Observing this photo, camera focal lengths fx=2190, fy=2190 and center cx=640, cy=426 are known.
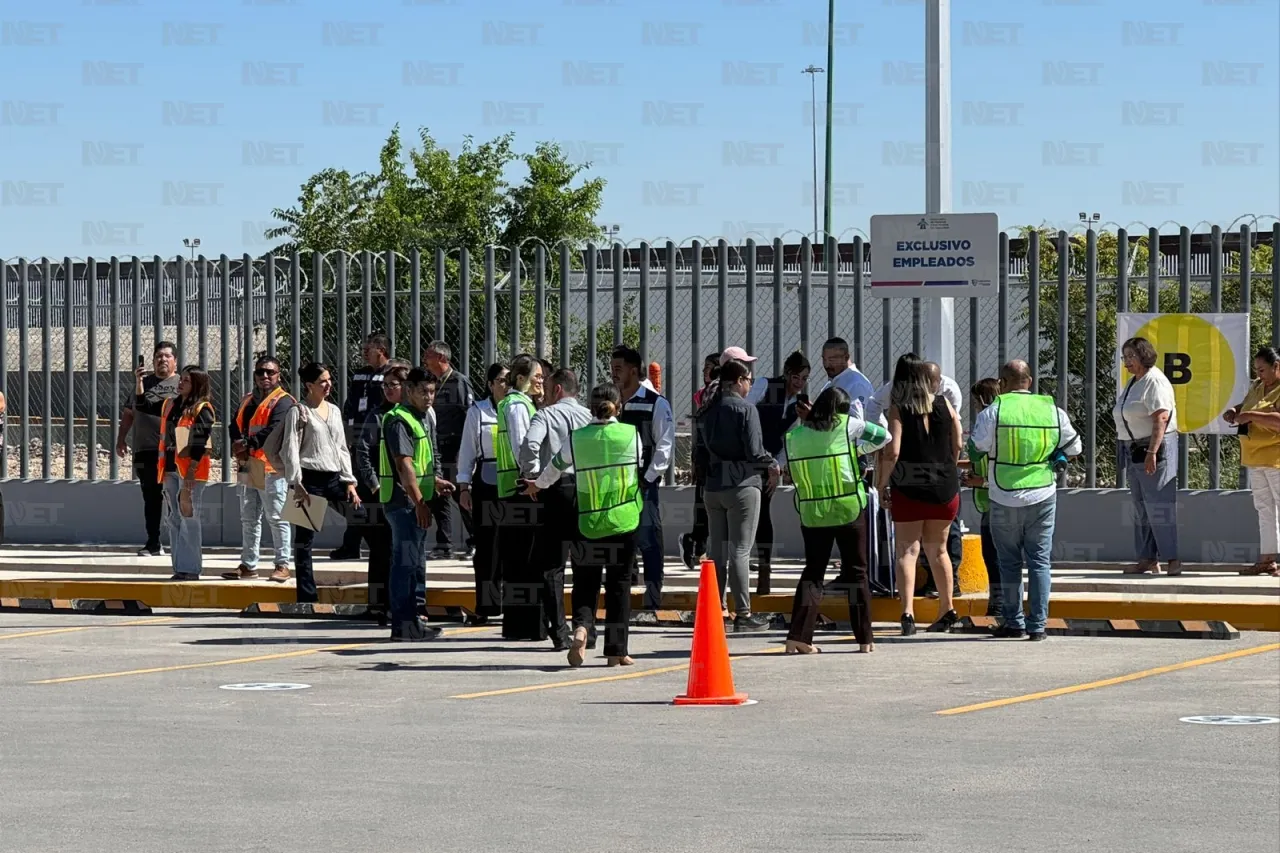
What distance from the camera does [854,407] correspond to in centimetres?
1453

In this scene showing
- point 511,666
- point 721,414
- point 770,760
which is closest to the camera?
point 770,760

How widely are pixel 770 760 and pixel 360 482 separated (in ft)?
19.9

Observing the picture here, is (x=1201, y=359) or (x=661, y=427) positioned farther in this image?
(x=1201, y=359)

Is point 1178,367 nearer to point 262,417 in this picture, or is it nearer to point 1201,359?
point 1201,359

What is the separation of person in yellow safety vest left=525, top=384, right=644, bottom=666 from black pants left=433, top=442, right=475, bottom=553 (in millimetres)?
1779

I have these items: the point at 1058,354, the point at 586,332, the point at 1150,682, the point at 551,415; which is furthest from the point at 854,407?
the point at 586,332

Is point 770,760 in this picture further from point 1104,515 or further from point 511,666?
point 1104,515

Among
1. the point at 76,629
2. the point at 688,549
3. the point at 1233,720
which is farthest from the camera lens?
the point at 688,549

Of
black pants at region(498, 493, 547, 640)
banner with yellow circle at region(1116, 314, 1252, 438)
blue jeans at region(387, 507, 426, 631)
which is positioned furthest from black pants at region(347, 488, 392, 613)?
banner with yellow circle at region(1116, 314, 1252, 438)

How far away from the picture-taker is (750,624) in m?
14.9

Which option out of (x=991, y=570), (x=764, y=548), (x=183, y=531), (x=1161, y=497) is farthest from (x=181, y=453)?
(x=1161, y=497)

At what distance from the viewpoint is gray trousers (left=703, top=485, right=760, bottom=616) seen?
570 inches

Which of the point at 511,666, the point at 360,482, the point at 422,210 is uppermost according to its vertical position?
the point at 422,210

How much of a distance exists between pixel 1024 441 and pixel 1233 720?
143 inches
